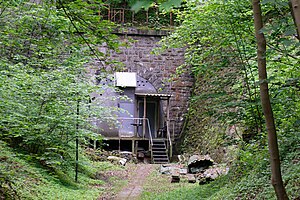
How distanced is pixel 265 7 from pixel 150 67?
1152 centimetres

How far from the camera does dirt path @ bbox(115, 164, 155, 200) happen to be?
8414 mm


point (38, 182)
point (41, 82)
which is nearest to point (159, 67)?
point (41, 82)

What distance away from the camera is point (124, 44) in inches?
178

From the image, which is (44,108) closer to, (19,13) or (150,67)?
(19,13)

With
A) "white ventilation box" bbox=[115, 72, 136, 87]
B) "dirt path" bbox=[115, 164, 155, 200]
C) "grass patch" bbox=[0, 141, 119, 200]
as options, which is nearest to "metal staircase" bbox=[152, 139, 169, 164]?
"dirt path" bbox=[115, 164, 155, 200]

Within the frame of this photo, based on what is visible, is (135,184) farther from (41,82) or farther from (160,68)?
(160,68)

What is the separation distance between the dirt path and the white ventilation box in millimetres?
4036

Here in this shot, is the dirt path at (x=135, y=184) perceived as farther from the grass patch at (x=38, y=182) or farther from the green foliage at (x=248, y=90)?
the green foliage at (x=248, y=90)

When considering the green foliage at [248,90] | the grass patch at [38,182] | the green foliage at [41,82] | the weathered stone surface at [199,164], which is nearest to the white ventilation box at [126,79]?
the weathered stone surface at [199,164]

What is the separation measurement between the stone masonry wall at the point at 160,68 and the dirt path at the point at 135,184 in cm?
399

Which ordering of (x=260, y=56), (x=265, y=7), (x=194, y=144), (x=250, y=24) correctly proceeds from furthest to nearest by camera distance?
(x=194, y=144) < (x=250, y=24) < (x=265, y=7) < (x=260, y=56)

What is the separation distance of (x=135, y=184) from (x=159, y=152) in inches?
234

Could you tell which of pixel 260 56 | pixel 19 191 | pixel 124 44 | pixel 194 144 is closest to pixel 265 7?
pixel 124 44

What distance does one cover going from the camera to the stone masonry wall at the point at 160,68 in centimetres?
1717
